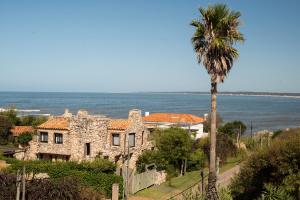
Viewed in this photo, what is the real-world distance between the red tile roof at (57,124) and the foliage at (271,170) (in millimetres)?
17998

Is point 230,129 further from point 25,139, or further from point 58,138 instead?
point 58,138

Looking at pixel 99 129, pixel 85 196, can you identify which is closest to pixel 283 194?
pixel 85 196

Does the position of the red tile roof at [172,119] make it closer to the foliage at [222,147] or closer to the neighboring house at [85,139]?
the foliage at [222,147]

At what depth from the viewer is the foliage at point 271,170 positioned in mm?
23016

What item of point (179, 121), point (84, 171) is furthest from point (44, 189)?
point (179, 121)

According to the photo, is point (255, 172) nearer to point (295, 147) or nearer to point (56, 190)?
point (295, 147)

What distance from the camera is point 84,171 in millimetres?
31828

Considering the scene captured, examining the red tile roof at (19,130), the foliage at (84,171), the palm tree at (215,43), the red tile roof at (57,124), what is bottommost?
the foliage at (84,171)

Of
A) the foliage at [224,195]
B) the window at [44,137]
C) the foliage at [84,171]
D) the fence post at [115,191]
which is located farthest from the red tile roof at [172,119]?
the foliage at [224,195]

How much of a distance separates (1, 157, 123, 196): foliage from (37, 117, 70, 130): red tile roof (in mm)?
5548

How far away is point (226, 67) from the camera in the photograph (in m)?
24.3

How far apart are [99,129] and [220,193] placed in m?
19.1

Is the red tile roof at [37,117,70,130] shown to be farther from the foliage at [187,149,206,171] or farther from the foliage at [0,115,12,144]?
the foliage at [0,115,12,144]

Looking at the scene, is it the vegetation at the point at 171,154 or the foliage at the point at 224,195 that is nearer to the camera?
the foliage at the point at 224,195
